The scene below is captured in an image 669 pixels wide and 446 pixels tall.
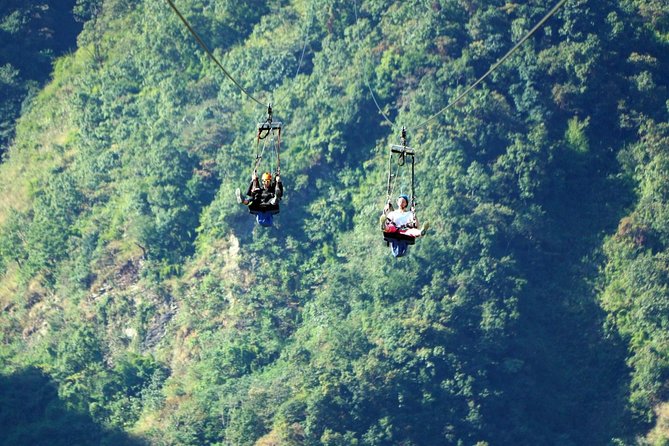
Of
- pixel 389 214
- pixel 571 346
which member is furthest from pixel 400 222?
pixel 571 346

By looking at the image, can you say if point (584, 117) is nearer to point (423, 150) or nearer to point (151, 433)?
point (423, 150)

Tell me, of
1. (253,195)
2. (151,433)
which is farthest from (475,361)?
(253,195)

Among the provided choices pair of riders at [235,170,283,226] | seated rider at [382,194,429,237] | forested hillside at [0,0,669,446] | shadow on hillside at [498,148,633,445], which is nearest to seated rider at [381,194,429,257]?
seated rider at [382,194,429,237]

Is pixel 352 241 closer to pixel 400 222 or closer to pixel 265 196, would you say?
pixel 265 196

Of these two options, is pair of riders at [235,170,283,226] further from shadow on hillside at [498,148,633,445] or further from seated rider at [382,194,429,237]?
shadow on hillside at [498,148,633,445]

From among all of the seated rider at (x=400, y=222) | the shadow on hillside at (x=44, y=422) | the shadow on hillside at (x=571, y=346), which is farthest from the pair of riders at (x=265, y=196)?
the shadow on hillside at (x=571, y=346)

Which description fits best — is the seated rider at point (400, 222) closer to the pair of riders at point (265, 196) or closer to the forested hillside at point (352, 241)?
the pair of riders at point (265, 196)
